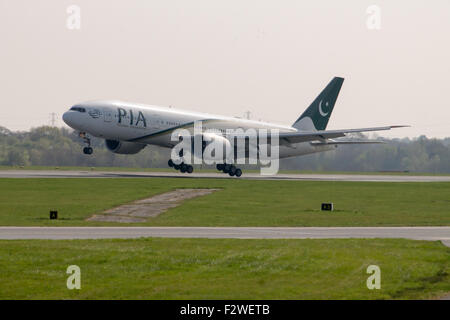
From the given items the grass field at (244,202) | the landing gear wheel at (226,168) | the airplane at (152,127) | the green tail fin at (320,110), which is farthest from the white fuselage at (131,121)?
the green tail fin at (320,110)

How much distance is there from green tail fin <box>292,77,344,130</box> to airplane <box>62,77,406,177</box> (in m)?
2.95

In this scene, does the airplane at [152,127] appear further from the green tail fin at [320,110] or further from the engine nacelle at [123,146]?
the green tail fin at [320,110]

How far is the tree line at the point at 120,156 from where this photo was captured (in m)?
120

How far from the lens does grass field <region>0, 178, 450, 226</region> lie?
3569 cm

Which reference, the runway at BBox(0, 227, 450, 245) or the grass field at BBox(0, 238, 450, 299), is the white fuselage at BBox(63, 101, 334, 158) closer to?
the runway at BBox(0, 227, 450, 245)

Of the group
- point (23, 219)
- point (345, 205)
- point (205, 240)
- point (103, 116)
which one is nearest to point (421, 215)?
point (345, 205)

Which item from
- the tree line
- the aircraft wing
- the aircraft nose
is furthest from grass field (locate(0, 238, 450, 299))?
the tree line

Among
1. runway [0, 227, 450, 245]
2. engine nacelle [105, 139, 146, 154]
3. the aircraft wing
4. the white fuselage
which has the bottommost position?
runway [0, 227, 450, 245]

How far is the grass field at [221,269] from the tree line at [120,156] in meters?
86.2

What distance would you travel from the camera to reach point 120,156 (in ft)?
427

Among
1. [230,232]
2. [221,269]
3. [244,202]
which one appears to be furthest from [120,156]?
[221,269]

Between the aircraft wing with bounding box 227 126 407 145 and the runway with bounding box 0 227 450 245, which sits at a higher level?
the aircraft wing with bounding box 227 126 407 145
